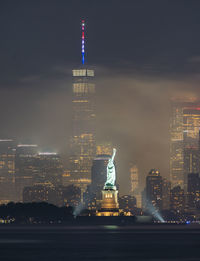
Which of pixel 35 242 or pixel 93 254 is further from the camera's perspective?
pixel 35 242

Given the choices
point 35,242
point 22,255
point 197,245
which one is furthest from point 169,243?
point 22,255

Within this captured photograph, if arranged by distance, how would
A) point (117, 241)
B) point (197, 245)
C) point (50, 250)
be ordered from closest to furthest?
point (50, 250), point (197, 245), point (117, 241)

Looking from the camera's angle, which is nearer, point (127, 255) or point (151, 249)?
point (127, 255)

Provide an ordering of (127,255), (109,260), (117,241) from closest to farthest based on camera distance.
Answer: (109,260) < (127,255) < (117,241)

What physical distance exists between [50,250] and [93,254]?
943 centimetres

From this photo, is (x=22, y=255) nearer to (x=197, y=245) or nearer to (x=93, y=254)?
(x=93, y=254)

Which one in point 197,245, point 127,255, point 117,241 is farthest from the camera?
point 117,241

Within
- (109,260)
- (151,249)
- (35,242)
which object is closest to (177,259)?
(109,260)

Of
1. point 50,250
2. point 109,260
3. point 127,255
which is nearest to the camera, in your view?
point 109,260

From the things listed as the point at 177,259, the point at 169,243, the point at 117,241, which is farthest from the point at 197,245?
the point at 177,259

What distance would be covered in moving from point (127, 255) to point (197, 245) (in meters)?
24.9

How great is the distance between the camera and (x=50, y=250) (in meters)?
134

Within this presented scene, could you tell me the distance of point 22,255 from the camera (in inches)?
4894

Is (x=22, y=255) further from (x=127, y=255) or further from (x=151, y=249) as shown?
(x=151, y=249)
